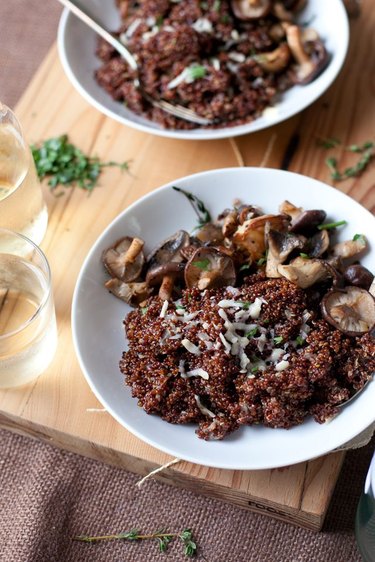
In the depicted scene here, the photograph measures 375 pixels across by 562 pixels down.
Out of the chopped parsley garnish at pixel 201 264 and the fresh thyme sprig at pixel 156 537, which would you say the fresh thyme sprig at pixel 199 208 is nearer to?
the chopped parsley garnish at pixel 201 264

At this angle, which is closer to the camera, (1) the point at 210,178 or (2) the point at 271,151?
(1) the point at 210,178

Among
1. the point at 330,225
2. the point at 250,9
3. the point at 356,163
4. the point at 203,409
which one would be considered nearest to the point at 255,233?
the point at 330,225

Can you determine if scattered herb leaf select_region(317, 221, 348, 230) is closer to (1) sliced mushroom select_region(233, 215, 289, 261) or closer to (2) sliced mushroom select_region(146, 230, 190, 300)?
(1) sliced mushroom select_region(233, 215, 289, 261)

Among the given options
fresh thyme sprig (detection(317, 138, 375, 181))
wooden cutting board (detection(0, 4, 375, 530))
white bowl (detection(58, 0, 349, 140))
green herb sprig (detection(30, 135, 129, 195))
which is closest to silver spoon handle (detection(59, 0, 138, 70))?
white bowl (detection(58, 0, 349, 140))

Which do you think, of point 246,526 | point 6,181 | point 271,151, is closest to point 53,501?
point 246,526

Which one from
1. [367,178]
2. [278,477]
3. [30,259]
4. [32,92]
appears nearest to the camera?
[278,477]

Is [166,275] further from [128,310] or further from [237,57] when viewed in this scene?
[237,57]

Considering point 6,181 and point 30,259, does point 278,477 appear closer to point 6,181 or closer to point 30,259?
point 30,259
